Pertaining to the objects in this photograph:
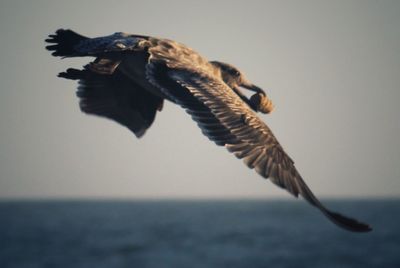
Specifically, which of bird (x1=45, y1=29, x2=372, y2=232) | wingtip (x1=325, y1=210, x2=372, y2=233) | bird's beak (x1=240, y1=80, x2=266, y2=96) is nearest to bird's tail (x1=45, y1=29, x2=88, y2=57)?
bird (x1=45, y1=29, x2=372, y2=232)

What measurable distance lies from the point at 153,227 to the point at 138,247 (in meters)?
23.4

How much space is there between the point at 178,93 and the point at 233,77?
1.62 meters

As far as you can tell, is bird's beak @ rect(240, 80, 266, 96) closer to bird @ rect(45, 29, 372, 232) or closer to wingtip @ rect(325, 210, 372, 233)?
bird @ rect(45, 29, 372, 232)

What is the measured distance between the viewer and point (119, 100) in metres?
10.3

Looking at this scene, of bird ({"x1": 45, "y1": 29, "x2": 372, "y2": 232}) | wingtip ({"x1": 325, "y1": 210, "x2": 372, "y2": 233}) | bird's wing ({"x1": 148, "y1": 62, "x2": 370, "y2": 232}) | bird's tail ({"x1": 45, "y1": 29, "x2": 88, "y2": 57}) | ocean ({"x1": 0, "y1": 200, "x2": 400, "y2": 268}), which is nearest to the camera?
wingtip ({"x1": 325, "y1": 210, "x2": 372, "y2": 233})

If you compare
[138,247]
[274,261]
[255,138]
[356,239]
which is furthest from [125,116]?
[356,239]

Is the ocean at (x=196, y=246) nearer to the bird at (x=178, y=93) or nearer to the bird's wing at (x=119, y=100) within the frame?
the bird's wing at (x=119, y=100)

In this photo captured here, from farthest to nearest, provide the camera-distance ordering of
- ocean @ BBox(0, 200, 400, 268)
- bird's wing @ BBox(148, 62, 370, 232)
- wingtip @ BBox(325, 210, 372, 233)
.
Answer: ocean @ BBox(0, 200, 400, 268) → bird's wing @ BBox(148, 62, 370, 232) → wingtip @ BBox(325, 210, 372, 233)

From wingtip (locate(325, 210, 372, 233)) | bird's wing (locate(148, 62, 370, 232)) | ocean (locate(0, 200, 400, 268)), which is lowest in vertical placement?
ocean (locate(0, 200, 400, 268))

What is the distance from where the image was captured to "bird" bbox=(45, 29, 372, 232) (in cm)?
752

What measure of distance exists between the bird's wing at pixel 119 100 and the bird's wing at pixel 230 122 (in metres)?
1.49

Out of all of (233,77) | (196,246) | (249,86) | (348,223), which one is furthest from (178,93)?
(196,246)

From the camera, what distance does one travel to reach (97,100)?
10172 mm

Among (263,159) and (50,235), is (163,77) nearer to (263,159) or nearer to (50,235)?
(263,159)
